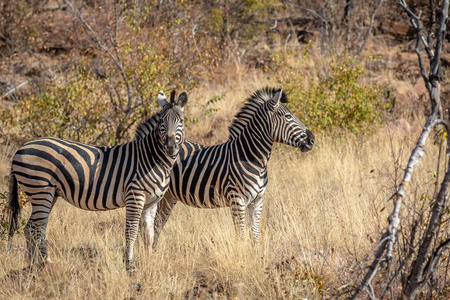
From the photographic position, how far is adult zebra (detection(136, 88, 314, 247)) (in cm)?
562

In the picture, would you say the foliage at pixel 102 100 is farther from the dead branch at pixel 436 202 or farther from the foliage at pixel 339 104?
the dead branch at pixel 436 202

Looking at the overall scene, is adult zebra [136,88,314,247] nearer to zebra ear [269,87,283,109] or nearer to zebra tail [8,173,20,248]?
zebra ear [269,87,283,109]

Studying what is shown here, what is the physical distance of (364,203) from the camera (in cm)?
639

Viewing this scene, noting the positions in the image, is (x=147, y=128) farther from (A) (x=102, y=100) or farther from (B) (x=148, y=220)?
(A) (x=102, y=100)

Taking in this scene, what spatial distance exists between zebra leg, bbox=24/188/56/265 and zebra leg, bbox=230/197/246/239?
1.95 meters

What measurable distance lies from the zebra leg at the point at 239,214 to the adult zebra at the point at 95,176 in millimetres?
807

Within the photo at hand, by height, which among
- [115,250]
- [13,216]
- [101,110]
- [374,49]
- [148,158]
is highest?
[374,49]

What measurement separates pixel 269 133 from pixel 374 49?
39.0 feet

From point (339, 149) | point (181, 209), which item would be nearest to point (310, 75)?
point (339, 149)

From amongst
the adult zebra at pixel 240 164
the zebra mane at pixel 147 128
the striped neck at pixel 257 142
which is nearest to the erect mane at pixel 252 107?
the adult zebra at pixel 240 164

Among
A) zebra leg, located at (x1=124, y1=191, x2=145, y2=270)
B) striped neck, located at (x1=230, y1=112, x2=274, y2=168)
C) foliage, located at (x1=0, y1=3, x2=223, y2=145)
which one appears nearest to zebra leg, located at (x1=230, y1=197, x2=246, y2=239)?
striped neck, located at (x1=230, y1=112, x2=274, y2=168)

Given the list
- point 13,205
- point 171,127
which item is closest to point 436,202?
point 171,127

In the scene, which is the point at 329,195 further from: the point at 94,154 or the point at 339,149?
the point at 94,154

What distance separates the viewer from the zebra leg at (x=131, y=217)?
513cm
